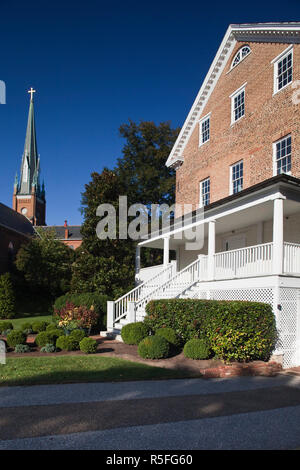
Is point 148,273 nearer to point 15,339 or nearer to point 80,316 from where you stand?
point 80,316

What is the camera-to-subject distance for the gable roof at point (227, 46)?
1736 cm

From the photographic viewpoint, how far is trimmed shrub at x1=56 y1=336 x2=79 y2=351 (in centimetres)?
1331

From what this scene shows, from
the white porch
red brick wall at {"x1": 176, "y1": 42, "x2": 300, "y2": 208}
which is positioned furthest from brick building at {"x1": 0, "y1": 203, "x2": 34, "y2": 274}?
red brick wall at {"x1": 176, "y1": 42, "x2": 300, "y2": 208}

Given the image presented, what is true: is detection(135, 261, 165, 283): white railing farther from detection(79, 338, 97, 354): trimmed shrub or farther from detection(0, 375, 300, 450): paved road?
detection(0, 375, 300, 450): paved road

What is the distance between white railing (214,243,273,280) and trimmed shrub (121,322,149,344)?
3.39 meters

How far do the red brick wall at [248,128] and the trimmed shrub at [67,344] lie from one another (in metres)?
10.6

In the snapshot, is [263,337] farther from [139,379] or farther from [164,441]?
[164,441]

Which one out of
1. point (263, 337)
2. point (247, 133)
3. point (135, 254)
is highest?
point (247, 133)

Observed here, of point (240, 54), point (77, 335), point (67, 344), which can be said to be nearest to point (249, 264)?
point (77, 335)

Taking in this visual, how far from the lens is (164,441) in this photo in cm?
531

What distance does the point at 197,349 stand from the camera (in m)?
11.5

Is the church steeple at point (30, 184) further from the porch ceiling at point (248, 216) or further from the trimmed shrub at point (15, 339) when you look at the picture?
the trimmed shrub at point (15, 339)

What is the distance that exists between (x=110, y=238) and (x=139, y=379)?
1431cm
